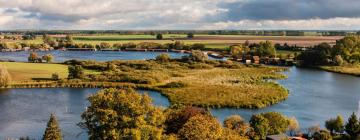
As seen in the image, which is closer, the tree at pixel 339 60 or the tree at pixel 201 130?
the tree at pixel 201 130

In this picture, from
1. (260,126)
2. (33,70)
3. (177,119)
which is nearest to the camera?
(177,119)

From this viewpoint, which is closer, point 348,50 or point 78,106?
point 78,106

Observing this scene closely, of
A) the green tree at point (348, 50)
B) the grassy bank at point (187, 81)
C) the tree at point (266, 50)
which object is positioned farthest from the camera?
the tree at point (266, 50)

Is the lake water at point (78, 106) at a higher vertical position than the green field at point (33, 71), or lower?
lower

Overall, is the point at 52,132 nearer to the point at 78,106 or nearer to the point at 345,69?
the point at 78,106

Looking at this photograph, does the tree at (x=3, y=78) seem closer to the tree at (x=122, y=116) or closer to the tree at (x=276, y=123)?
the tree at (x=122, y=116)

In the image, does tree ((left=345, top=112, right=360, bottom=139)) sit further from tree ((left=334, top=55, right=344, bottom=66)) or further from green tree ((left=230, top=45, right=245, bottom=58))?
green tree ((left=230, top=45, right=245, bottom=58))

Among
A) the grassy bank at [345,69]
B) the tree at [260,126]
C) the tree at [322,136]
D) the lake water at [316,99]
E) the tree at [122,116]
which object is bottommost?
the lake water at [316,99]

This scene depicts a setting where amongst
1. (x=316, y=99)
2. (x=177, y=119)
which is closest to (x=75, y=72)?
(x=316, y=99)

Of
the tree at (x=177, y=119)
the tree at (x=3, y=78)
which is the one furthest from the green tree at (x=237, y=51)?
the tree at (x=177, y=119)
